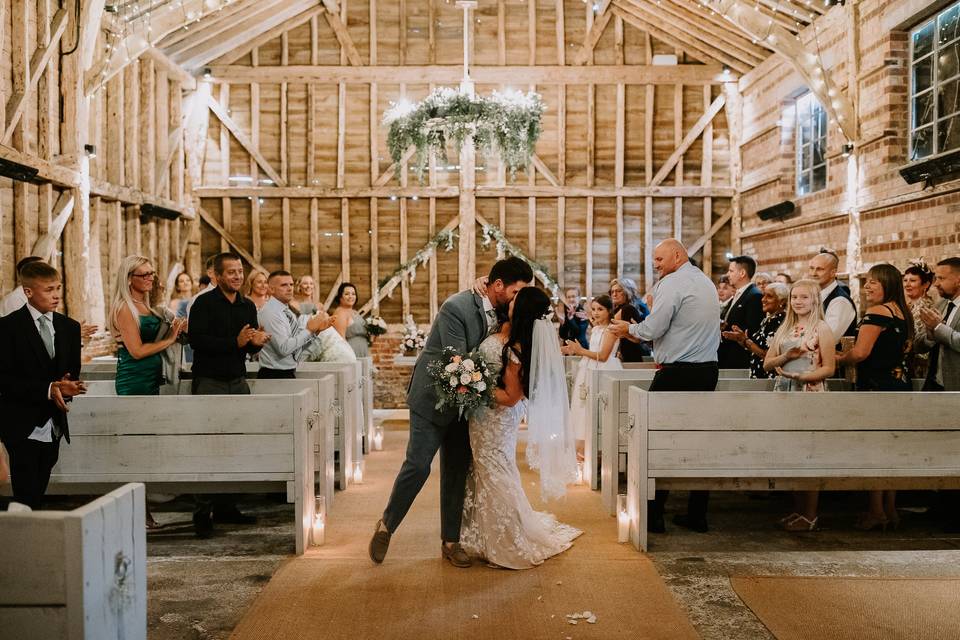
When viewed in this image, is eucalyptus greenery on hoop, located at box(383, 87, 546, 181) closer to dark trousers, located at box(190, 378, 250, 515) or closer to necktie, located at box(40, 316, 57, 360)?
dark trousers, located at box(190, 378, 250, 515)

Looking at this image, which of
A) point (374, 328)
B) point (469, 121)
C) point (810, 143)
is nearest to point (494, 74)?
point (810, 143)

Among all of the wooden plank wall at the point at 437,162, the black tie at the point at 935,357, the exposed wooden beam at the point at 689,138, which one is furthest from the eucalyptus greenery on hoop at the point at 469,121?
the exposed wooden beam at the point at 689,138

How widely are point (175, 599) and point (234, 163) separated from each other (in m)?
9.45

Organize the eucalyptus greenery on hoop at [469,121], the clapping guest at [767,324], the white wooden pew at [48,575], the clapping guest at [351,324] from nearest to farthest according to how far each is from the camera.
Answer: the white wooden pew at [48,575] → the clapping guest at [767,324] → the eucalyptus greenery on hoop at [469,121] → the clapping guest at [351,324]

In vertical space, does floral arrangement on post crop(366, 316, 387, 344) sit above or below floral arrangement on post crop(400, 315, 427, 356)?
above

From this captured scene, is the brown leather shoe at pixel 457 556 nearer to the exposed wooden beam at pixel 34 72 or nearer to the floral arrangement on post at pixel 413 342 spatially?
the floral arrangement on post at pixel 413 342

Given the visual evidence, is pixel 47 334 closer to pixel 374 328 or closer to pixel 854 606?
pixel 854 606

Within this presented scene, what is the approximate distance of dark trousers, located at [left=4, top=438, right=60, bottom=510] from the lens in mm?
3631

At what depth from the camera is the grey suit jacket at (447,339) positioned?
13.6ft

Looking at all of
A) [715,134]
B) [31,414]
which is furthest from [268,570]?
[715,134]

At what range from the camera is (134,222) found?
9.91 meters

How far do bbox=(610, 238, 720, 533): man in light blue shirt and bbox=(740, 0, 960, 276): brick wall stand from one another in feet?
10.7

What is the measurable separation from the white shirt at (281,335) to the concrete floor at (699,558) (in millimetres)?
1002

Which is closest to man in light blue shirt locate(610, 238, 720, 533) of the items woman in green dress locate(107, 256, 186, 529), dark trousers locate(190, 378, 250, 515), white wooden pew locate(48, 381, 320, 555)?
white wooden pew locate(48, 381, 320, 555)
